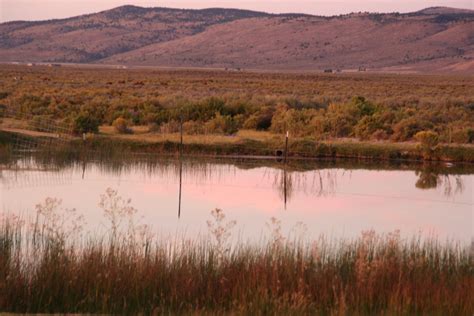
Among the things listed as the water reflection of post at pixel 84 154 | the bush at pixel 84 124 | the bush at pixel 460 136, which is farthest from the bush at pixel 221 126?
the bush at pixel 460 136

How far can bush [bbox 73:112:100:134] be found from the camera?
24.4 metres

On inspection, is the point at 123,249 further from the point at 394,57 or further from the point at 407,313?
the point at 394,57

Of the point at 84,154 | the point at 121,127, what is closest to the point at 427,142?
the point at 121,127

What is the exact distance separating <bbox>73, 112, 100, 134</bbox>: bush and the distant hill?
92.3 metres

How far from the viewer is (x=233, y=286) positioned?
944 centimetres

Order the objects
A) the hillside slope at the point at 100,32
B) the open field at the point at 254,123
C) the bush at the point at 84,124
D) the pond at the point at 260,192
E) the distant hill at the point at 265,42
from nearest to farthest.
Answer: the pond at the point at 260,192
the open field at the point at 254,123
the bush at the point at 84,124
the distant hill at the point at 265,42
the hillside slope at the point at 100,32

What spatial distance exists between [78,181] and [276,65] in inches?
4250

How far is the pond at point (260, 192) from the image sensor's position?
14781 millimetres

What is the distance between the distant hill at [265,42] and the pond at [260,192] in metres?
94.5

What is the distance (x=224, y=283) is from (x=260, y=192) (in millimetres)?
8569

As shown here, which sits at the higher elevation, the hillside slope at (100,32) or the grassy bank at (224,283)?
the hillside slope at (100,32)

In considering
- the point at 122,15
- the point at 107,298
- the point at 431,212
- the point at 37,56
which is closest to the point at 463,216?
the point at 431,212

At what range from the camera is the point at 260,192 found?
59.1 feet

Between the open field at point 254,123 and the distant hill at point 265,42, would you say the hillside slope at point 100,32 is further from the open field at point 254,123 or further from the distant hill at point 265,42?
the open field at point 254,123
